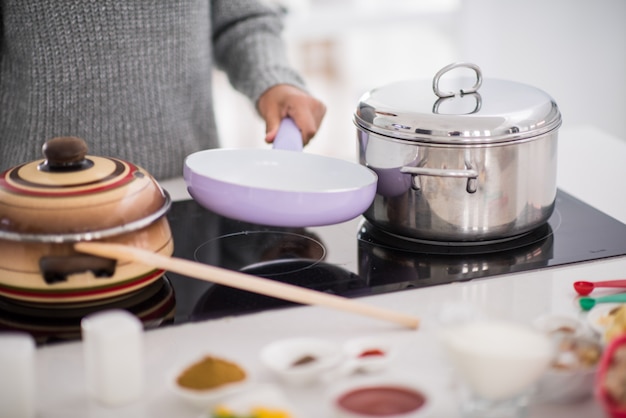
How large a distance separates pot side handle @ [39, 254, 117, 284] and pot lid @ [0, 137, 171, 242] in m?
0.02

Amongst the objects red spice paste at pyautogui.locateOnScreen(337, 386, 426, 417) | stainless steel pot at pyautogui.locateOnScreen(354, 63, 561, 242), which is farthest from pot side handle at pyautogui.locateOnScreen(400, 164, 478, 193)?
red spice paste at pyautogui.locateOnScreen(337, 386, 426, 417)

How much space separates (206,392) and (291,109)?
2.11ft

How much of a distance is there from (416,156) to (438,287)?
162 millimetres

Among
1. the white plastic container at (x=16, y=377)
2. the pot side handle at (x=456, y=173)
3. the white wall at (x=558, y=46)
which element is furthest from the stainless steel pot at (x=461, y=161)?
the white wall at (x=558, y=46)

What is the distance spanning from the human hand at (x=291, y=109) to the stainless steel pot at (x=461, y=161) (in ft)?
0.62

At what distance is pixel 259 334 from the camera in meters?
0.85

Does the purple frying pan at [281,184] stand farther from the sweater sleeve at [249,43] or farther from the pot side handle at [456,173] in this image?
the sweater sleeve at [249,43]

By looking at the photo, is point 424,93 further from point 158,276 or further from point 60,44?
point 60,44

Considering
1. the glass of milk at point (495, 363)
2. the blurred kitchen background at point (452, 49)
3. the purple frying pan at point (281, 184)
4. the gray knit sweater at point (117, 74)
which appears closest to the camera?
the glass of milk at point (495, 363)

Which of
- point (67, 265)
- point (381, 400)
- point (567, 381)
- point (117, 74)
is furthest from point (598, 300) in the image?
point (117, 74)

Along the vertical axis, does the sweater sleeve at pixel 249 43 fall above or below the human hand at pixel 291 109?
above

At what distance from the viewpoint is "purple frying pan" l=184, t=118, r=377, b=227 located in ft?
3.21

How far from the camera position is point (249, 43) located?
1493mm

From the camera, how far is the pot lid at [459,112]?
0.98m
